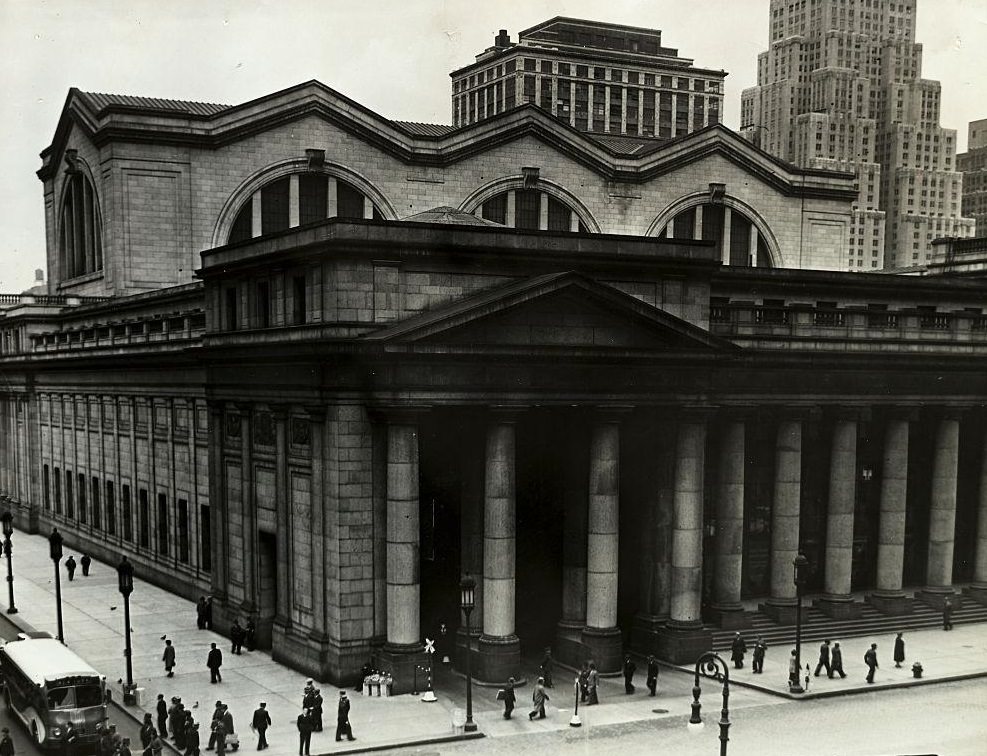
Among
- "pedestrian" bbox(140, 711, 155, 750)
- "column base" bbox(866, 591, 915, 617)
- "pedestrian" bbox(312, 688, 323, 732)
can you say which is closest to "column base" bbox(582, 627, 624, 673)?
"pedestrian" bbox(312, 688, 323, 732)

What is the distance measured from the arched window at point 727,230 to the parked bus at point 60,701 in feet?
160

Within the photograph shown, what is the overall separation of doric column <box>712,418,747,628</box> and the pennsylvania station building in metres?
0.13

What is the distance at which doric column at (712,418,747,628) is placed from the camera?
43.2 metres

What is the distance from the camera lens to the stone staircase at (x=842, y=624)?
141 ft

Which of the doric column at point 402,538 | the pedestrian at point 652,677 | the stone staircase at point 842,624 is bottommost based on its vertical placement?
the stone staircase at point 842,624

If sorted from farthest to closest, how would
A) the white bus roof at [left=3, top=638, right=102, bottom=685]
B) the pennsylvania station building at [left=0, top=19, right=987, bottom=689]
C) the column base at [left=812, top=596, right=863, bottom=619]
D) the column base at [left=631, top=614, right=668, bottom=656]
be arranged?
the column base at [left=812, top=596, right=863, bottom=619] → the column base at [left=631, top=614, right=668, bottom=656] → the pennsylvania station building at [left=0, top=19, right=987, bottom=689] → the white bus roof at [left=3, top=638, right=102, bottom=685]

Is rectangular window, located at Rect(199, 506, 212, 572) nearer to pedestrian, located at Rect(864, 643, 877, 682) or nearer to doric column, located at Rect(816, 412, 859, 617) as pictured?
doric column, located at Rect(816, 412, 859, 617)

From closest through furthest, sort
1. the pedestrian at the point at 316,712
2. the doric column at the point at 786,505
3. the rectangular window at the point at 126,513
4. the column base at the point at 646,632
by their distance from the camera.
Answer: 1. the pedestrian at the point at 316,712
2. the column base at the point at 646,632
3. the doric column at the point at 786,505
4. the rectangular window at the point at 126,513

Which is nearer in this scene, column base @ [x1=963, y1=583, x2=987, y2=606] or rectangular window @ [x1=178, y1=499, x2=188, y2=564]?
column base @ [x1=963, y1=583, x2=987, y2=606]

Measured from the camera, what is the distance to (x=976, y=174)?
12044cm

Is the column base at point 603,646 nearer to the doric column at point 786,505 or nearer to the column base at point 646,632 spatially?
the column base at point 646,632

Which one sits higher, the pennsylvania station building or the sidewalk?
the pennsylvania station building

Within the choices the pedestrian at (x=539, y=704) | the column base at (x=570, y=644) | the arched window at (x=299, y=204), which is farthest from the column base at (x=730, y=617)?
the arched window at (x=299, y=204)

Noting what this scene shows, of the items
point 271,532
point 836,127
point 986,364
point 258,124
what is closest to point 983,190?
point 836,127
